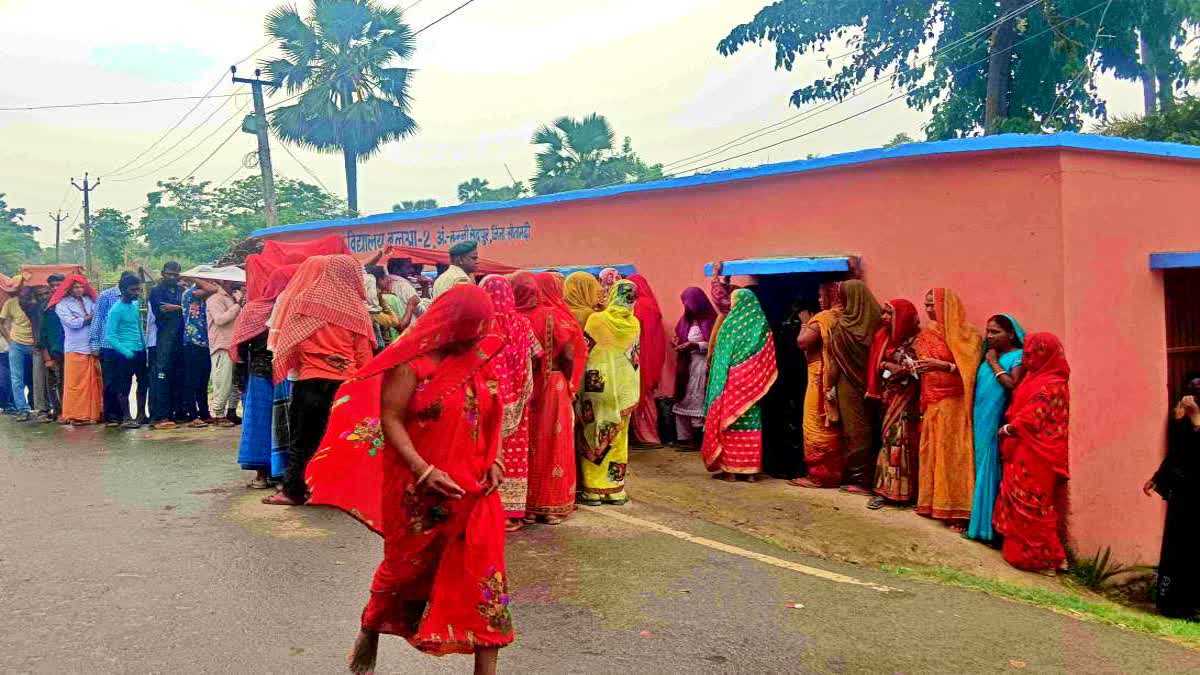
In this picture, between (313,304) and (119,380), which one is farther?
(119,380)

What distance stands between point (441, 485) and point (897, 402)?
4651 millimetres

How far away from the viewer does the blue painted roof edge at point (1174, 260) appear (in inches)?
268

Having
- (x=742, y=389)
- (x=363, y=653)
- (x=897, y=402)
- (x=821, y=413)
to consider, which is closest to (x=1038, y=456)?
(x=897, y=402)

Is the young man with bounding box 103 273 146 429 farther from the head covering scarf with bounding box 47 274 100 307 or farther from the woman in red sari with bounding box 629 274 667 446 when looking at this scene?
the woman in red sari with bounding box 629 274 667 446

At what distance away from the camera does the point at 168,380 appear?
10.8m

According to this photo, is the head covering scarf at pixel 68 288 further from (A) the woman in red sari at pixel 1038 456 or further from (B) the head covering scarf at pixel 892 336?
(A) the woman in red sari at pixel 1038 456

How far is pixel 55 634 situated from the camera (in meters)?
4.08

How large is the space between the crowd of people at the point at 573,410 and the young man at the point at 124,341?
12.2 feet

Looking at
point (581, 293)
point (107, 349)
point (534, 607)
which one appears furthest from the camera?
point (107, 349)

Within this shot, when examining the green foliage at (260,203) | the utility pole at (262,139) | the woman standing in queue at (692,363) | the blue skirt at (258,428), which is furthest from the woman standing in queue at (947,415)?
the green foliage at (260,203)

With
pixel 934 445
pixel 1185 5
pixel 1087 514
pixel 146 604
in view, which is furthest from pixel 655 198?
pixel 1185 5

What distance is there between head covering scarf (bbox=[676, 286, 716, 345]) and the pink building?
1.97 ft

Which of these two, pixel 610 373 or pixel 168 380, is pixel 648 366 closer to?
pixel 610 373

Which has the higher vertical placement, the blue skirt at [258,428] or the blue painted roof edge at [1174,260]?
the blue painted roof edge at [1174,260]
